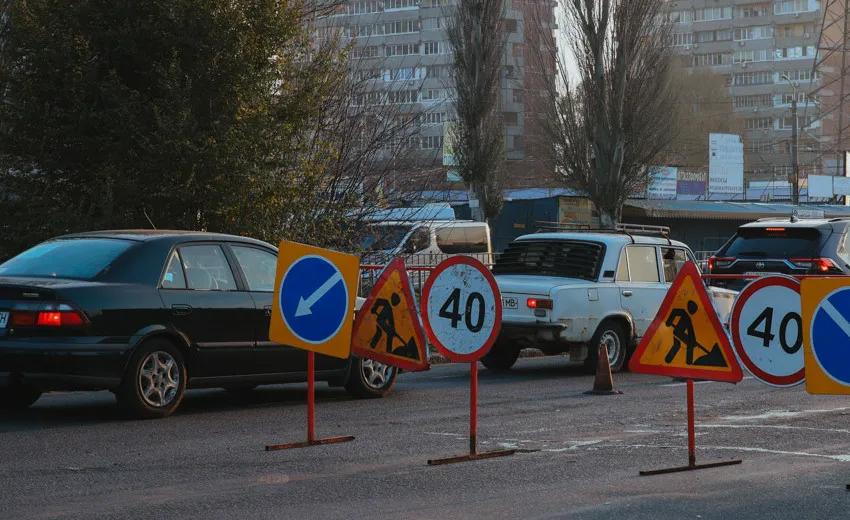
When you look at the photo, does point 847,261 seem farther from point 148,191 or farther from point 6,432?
point 6,432

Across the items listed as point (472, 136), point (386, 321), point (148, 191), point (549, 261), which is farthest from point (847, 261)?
point (472, 136)

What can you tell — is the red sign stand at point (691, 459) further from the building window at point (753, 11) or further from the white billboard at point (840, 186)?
the building window at point (753, 11)

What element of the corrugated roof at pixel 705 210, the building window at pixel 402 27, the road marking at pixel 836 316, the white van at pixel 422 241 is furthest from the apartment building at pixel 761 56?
the road marking at pixel 836 316

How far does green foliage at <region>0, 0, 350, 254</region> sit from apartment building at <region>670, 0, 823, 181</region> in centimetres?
11309

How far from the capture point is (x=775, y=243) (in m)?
19.5

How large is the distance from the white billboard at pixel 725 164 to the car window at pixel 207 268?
58967 millimetres

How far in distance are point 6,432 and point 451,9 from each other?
136 feet

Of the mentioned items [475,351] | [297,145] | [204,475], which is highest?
[297,145]

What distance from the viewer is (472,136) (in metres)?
48.3

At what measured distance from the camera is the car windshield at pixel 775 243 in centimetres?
1900

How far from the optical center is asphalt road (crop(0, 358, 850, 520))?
6.59m

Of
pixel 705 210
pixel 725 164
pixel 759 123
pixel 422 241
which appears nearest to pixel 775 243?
pixel 422 241

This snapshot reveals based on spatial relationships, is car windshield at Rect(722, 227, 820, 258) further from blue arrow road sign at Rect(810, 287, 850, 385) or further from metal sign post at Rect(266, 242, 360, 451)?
blue arrow road sign at Rect(810, 287, 850, 385)

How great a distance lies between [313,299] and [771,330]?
3178mm
